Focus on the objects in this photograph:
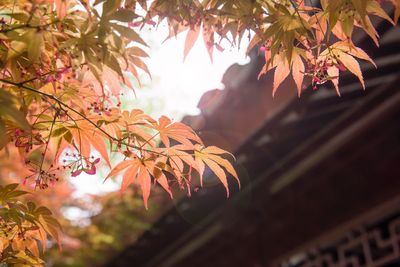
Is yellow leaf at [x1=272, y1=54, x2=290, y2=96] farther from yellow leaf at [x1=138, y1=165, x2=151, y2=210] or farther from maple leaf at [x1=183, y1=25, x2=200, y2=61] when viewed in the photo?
yellow leaf at [x1=138, y1=165, x2=151, y2=210]

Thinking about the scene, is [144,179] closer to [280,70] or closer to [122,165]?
[122,165]

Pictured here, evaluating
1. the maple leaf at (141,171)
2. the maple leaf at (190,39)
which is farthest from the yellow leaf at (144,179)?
the maple leaf at (190,39)

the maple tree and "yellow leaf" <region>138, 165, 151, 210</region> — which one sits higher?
the maple tree

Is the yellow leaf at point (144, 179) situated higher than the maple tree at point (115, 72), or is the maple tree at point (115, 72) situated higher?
the maple tree at point (115, 72)

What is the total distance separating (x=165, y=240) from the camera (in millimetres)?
5914

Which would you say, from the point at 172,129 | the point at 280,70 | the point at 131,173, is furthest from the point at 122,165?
the point at 280,70

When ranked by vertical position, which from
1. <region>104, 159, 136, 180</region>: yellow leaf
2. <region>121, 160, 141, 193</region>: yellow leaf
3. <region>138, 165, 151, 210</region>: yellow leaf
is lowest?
<region>138, 165, 151, 210</region>: yellow leaf

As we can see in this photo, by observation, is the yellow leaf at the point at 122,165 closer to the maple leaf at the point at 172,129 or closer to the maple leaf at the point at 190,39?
the maple leaf at the point at 172,129

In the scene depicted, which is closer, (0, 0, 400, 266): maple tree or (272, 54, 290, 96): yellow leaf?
(0, 0, 400, 266): maple tree

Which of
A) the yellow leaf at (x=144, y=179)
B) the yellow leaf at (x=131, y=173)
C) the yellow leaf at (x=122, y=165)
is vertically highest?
the yellow leaf at (x=122, y=165)

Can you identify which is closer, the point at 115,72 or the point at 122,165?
the point at 115,72

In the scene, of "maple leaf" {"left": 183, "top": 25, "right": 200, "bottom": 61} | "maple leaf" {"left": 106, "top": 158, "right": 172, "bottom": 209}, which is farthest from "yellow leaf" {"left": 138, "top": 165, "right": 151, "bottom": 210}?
"maple leaf" {"left": 183, "top": 25, "right": 200, "bottom": 61}

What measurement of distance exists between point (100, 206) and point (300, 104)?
5143 mm

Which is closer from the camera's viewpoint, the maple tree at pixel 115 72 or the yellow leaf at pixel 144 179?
the maple tree at pixel 115 72
